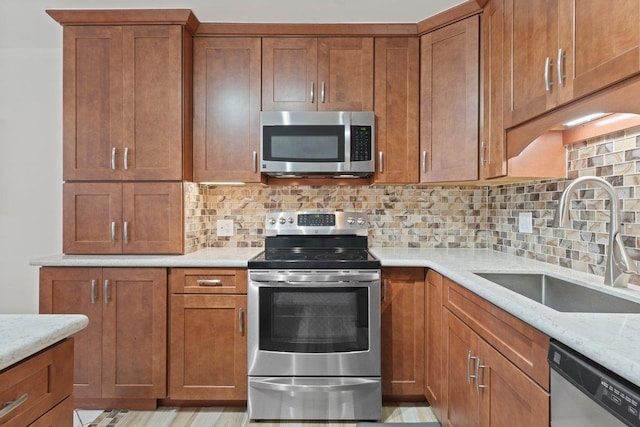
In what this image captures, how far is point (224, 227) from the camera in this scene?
2.69 meters

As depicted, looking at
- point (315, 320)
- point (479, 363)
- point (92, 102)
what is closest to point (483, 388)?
point (479, 363)

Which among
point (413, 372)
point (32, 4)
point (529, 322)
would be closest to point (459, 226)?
point (413, 372)

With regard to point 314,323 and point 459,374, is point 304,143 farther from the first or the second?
point 459,374

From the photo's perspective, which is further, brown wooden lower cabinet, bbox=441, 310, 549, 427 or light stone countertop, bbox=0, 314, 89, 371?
brown wooden lower cabinet, bbox=441, 310, 549, 427

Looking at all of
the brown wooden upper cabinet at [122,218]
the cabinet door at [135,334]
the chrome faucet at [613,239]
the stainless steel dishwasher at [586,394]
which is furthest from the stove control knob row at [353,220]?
the stainless steel dishwasher at [586,394]

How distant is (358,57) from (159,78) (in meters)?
1.23

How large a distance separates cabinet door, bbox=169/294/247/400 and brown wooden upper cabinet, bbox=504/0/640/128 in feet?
Result: 5.70

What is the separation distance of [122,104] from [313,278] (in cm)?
155

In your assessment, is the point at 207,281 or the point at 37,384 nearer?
the point at 37,384

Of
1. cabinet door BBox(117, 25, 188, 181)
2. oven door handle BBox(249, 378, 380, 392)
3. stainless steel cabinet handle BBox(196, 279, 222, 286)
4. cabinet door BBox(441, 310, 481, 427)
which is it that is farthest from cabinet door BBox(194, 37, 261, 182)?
cabinet door BBox(441, 310, 481, 427)

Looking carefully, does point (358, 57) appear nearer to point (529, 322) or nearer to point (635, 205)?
point (635, 205)

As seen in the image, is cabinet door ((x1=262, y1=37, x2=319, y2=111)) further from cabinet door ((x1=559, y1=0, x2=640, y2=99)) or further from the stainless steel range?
cabinet door ((x1=559, y1=0, x2=640, y2=99))

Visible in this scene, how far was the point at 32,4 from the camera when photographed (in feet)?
7.48

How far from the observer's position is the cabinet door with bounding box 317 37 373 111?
2.38m
